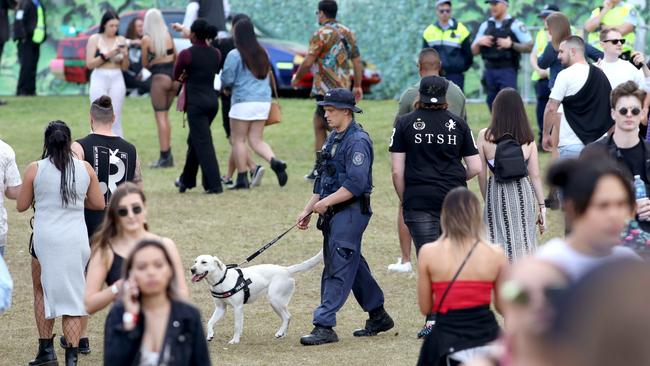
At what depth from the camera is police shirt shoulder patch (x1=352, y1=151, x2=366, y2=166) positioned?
26.1 feet

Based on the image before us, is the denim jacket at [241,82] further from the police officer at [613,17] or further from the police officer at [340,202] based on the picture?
the police officer at [340,202]

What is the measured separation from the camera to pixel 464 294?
5297 mm

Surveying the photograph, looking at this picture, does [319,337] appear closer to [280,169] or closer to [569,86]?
[569,86]

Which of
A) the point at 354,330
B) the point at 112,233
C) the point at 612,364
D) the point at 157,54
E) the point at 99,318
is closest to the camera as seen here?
the point at 612,364

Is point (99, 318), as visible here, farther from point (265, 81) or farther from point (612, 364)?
point (612, 364)

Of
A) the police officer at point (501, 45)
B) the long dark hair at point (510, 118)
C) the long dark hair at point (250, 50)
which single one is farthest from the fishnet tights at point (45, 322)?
the police officer at point (501, 45)

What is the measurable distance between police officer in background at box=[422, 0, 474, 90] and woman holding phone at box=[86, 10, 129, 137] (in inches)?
161

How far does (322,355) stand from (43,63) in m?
19.0

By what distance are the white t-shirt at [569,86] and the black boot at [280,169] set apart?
4.83 meters

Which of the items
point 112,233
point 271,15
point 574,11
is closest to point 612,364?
point 112,233

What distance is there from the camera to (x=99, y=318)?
30.0 feet

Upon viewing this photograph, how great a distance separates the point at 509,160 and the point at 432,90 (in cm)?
67

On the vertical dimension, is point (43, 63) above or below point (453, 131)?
below

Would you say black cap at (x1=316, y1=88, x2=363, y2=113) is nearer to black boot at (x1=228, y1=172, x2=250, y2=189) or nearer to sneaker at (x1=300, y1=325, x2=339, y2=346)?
sneaker at (x1=300, y1=325, x2=339, y2=346)
